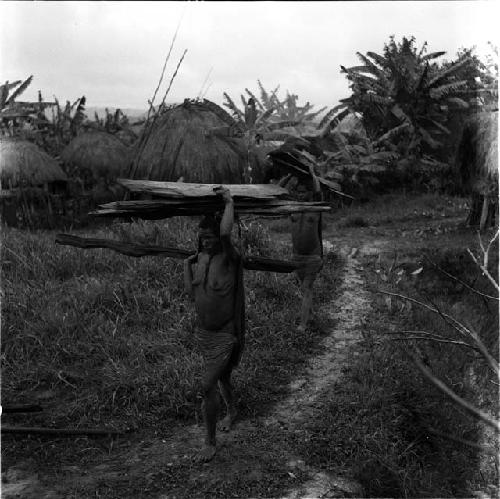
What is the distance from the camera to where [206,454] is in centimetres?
403

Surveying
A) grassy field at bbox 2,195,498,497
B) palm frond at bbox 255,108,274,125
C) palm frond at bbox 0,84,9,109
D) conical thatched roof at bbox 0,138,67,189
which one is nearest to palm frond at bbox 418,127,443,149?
palm frond at bbox 255,108,274,125

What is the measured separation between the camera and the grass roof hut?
45.3 ft

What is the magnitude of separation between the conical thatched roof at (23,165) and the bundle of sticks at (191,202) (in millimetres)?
9657

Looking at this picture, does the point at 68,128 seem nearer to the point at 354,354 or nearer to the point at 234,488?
the point at 354,354

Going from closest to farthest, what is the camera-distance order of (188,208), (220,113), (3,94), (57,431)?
1. (188,208)
2. (57,431)
3. (220,113)
4. (3,94)

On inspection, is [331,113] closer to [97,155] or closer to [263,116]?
[263,116]

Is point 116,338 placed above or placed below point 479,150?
below

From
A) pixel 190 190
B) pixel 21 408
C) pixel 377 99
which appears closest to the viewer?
pixel 190 190

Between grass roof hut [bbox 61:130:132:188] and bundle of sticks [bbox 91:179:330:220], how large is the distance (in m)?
10.4

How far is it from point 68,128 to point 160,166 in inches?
316

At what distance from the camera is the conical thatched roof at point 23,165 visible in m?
12.2

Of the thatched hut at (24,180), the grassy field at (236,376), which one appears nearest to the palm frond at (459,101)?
the grassy field at (236,376)

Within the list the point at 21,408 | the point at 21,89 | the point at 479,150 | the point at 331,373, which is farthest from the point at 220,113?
the point at 21,408

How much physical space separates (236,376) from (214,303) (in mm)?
1553
